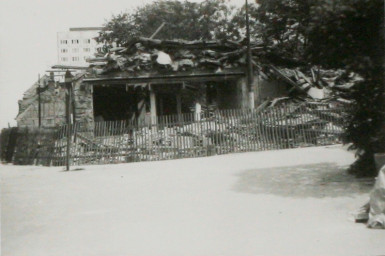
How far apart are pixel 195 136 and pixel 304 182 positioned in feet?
27.0

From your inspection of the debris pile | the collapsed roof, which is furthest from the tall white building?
the collapsed roof

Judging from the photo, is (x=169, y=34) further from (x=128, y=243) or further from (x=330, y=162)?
(x=128, y=243)

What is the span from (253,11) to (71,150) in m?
21.0

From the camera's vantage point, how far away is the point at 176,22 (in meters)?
44.7

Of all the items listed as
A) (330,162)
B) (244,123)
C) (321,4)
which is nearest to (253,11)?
(244,123)

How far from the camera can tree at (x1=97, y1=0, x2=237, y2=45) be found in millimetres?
41938

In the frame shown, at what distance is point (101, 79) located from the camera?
21781mm

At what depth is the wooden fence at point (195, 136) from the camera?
16500mm

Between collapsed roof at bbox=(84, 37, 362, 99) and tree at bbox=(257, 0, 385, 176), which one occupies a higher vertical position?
collapsed roof at bbox=(84, 37, 362, 99)

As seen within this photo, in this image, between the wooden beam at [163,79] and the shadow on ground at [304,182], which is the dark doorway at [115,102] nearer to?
the wooden beam at [163,79]

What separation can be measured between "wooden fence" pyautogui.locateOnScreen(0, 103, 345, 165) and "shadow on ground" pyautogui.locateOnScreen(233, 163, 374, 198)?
5.67 m

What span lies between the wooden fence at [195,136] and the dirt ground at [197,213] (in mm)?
4471

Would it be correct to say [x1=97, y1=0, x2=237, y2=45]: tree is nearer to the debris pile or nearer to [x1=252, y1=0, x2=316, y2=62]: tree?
[x1=252, y1=0, x2=316, y2=62]: tree

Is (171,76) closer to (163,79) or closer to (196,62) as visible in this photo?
(163,79)
